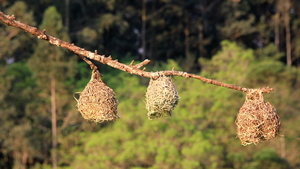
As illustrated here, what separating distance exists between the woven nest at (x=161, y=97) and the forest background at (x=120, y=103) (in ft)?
55.4

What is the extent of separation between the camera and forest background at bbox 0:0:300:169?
989 inches

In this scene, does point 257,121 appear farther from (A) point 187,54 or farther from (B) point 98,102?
(A) point 187,54

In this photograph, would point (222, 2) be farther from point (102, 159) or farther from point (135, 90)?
point (102, 159)

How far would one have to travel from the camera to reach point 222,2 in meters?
39.1

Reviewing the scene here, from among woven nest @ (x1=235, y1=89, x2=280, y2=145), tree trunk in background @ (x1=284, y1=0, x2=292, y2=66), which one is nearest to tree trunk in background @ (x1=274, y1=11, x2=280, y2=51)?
tree trunk in background @ (x1=284, y1=0, x2=292, y2=66)

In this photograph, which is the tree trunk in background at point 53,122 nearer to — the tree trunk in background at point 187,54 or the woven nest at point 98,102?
the tree trunk in background at point 187,54

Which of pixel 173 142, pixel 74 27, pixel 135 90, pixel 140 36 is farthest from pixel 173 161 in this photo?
pixel 140 36

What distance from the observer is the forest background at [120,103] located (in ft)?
82.4

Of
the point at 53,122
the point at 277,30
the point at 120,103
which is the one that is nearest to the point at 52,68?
the point at 53,122

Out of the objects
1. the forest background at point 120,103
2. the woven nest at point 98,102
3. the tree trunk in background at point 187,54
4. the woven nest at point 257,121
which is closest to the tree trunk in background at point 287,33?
the forest background at point 120,103

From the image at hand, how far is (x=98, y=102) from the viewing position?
3.96 m

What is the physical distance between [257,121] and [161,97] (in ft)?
2.24

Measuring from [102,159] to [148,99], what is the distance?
21.5 m

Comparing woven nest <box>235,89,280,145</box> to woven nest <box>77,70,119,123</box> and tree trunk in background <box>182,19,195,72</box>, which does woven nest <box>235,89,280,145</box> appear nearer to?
woven nest <box>77,70,119,123</box>
